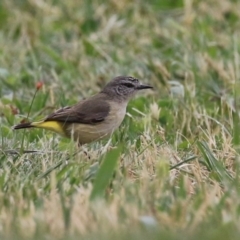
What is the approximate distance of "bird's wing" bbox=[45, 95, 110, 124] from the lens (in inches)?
267

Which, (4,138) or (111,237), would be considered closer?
(111,237)

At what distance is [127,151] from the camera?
19.3ft

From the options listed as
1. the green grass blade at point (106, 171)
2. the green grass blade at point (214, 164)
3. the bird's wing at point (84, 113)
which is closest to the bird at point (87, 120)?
the bird's wing at point (84, 113)

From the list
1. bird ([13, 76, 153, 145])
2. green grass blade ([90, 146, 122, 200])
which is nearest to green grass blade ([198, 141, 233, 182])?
green grass blade ([90, 146, 122, 200])

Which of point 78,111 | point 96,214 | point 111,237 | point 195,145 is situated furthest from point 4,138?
point 111,237

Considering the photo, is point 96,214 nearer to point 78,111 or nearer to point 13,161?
point 13,161

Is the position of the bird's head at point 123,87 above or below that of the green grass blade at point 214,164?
below

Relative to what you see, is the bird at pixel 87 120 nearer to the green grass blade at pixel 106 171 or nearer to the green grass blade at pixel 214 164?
the green grass blade at pixel 214 164

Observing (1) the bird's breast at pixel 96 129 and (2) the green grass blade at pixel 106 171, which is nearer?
(2) the green grass blade at pixel 106 171

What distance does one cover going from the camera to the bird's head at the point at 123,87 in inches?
285

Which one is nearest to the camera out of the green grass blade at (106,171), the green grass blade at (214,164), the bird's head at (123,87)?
the green grass blade at (106,171)

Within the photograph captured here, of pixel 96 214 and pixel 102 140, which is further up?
pixel 96 214

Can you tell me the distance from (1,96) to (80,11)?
9.66ft

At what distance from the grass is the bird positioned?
0.28ft
